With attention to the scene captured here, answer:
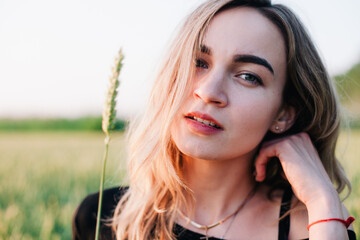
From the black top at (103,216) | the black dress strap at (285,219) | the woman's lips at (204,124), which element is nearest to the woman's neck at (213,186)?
the black top at (103,216)

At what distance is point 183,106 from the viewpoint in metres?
2.09

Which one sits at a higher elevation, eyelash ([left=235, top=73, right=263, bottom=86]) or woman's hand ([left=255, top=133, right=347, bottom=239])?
eyelash ([left=235, top=73, right=263, bottom=86])

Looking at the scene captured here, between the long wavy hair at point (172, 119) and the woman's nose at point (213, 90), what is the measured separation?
123 millimetres

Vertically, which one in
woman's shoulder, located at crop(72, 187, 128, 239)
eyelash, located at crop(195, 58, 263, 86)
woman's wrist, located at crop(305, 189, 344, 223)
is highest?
eyelash, located at crop(195, 58, 263, 86)

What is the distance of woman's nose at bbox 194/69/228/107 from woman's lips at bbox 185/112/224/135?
88mm

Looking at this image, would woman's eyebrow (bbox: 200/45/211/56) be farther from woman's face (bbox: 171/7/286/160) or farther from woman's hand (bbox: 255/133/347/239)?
woman's hand (bbox: 255/133/347/239)

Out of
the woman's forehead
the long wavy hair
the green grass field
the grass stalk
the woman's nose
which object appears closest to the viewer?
the grass stalk

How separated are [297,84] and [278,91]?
218 mm

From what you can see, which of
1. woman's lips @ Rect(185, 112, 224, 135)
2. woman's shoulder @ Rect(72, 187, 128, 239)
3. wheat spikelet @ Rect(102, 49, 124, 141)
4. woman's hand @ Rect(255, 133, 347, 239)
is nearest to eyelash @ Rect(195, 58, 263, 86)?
woman's lips @ Rect(185, 112, 224, 135)

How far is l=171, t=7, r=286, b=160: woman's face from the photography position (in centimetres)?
198

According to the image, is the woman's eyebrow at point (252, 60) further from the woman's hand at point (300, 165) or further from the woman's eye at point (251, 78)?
the woman's hand at point (300, 165)

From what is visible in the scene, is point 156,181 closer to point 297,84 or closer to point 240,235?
point 240,235

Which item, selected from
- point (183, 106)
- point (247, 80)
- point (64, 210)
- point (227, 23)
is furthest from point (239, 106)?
point (64, 210)

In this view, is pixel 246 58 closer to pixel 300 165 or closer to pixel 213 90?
pixel 213 90
